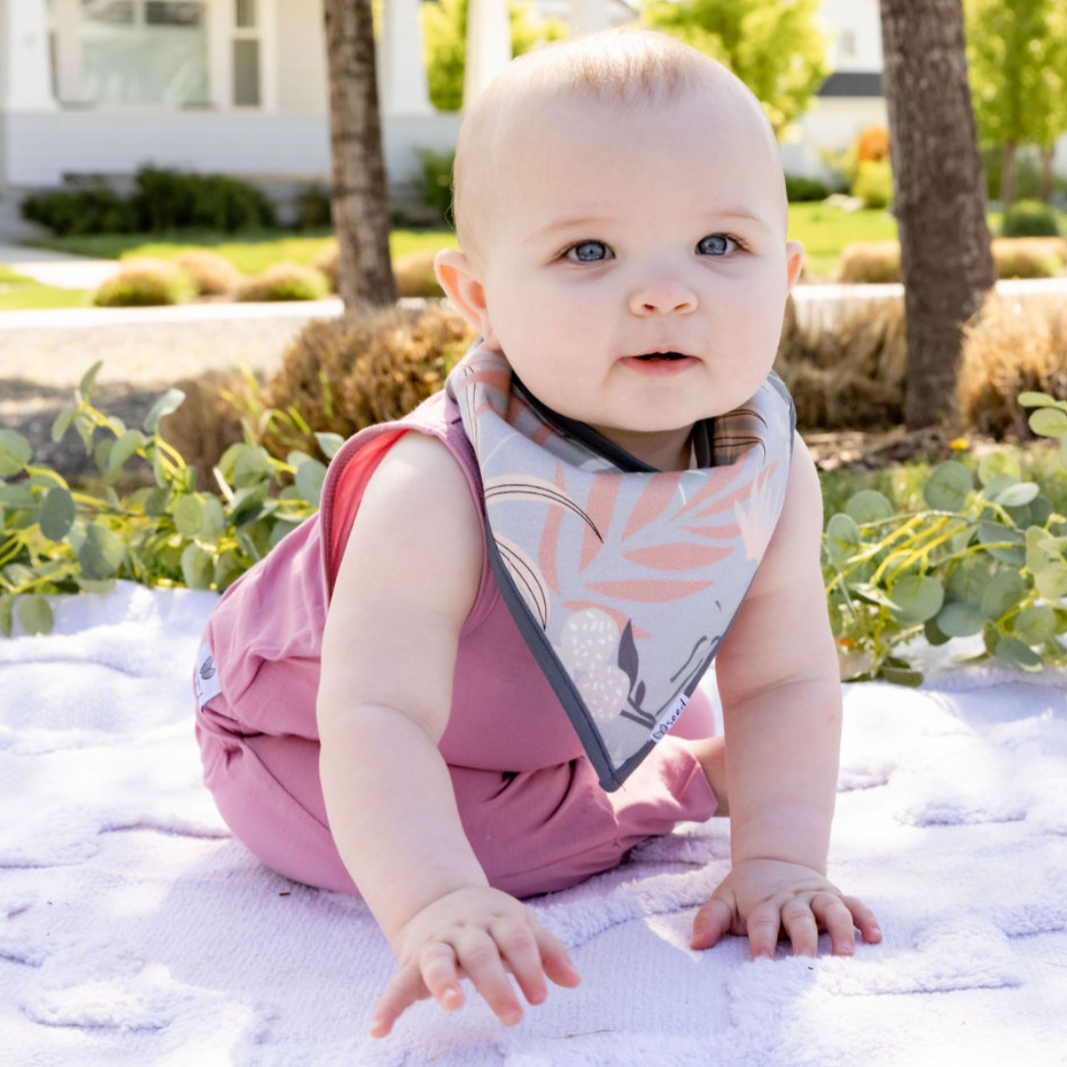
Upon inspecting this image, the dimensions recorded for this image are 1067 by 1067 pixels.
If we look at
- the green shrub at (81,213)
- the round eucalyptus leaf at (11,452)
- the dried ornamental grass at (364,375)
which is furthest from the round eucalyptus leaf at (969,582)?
the green shrub at (81,213)

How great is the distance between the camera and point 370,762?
134 centimetres

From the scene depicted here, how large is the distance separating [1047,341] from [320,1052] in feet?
15.7

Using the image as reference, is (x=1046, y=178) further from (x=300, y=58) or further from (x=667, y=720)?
(x=667, y=720)

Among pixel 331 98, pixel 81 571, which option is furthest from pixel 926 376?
pixel 81 571

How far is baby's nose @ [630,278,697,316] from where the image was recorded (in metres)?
1.35

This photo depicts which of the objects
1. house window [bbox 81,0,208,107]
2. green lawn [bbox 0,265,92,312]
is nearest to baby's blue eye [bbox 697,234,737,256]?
green lawn [bbox 0,265,92,312]

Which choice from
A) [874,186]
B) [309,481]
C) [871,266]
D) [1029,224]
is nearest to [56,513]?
[309,481]

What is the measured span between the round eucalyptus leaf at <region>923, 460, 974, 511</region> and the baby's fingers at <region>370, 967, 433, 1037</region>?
5.41ft

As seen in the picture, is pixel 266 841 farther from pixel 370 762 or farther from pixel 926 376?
pixel 926 376

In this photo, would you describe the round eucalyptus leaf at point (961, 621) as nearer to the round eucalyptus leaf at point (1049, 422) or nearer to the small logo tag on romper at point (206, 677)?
the round eucalyptus leaf at point (1049, 422)

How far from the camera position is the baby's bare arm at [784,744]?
1500 millimetres

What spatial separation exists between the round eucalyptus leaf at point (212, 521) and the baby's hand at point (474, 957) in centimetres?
172

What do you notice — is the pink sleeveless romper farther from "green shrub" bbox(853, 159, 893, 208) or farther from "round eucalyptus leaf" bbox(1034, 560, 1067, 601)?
"green shrub" bbox(853, 159, 893, 208)

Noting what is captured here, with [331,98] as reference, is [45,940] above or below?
below
